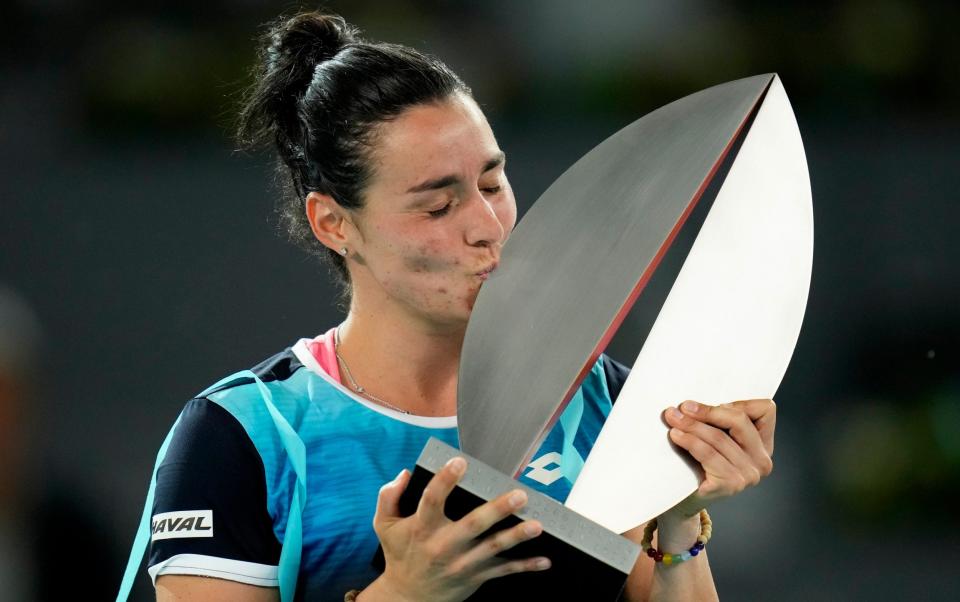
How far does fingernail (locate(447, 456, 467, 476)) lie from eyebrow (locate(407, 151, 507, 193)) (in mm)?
391

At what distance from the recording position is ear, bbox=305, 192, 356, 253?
1.29 metres

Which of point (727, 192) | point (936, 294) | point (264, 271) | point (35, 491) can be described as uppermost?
point (936, 294)

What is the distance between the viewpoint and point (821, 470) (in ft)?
8.56

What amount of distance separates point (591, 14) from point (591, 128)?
0.28m

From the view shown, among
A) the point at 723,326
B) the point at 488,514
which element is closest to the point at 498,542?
the point at 488,514

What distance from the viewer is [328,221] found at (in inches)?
51.7

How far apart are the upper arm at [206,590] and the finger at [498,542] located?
1.17ft

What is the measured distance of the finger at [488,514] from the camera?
0.86 m

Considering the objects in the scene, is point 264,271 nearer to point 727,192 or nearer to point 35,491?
point 35,491

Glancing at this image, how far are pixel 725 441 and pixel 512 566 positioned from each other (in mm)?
222

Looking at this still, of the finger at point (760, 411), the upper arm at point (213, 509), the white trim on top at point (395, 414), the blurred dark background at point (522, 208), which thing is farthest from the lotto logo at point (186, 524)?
the blurred dark background at point (522, 208)

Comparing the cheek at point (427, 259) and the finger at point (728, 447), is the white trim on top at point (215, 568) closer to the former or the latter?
the cheek at point (427, 259)

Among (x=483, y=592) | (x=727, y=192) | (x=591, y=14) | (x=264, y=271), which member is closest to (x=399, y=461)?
(x=483, y=592)

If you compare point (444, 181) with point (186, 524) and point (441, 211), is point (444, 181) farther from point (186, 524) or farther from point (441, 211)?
point (186, 524)
